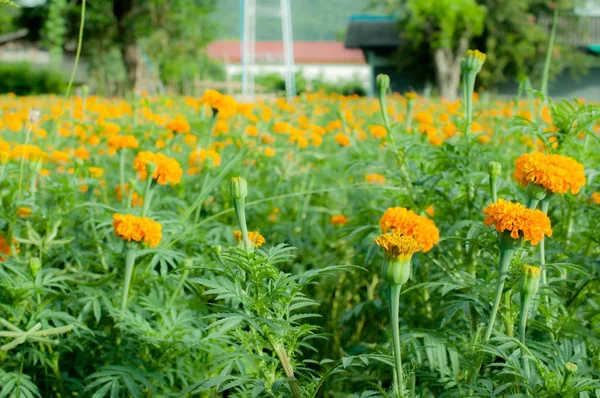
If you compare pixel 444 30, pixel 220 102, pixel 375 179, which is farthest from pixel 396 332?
pixel 444 30

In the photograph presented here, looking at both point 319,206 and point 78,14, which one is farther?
point 78,14

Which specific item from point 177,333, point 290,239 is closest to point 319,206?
point 290,239

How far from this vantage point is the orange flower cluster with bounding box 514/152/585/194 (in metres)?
1.16

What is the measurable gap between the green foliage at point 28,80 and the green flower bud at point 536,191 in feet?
65.3

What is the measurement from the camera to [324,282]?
2.09 meters

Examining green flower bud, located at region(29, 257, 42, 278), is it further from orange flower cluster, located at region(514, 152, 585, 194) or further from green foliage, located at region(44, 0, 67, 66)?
green foliage, located at region(44, 0, 67, 66)

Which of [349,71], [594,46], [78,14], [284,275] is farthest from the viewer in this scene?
[349,71]

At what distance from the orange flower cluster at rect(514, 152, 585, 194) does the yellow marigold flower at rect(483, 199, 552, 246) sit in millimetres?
157

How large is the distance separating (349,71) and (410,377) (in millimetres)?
44451

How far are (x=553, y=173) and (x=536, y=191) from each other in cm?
4

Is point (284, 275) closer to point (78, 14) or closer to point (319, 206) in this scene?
point (319, 206)

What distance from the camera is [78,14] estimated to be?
17.1 m

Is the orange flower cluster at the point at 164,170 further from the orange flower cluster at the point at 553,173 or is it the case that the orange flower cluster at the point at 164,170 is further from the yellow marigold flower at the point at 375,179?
the yellow marigold flower at the point at 375,179

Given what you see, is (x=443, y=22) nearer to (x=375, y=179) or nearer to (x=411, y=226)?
(x=375, y=179)
